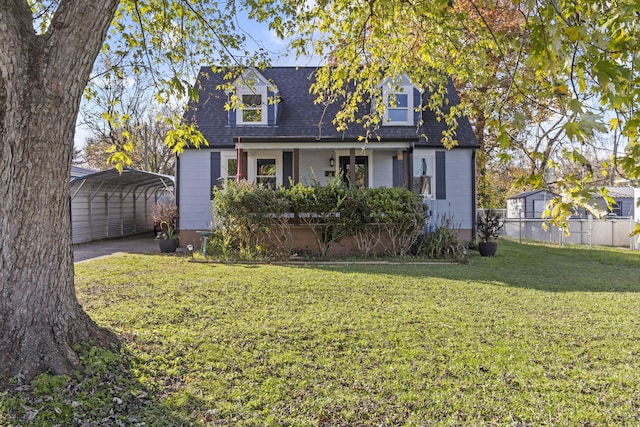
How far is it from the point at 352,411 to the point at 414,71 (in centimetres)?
483

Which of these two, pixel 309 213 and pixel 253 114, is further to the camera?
pixel 253 114

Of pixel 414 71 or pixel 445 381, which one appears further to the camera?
pixel 414 71

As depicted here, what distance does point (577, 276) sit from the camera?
852cm

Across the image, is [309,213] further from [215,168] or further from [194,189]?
[194,189]

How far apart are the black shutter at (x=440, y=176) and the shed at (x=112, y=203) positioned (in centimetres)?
996

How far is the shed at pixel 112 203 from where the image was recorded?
1410 centimetres

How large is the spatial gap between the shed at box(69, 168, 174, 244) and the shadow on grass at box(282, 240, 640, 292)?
950cm

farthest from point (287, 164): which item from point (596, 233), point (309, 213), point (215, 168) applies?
point (596, 233)

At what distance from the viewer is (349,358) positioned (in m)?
3.63

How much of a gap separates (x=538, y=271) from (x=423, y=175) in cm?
502

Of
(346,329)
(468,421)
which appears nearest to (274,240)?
(346,329)

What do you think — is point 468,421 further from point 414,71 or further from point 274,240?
point 274,240

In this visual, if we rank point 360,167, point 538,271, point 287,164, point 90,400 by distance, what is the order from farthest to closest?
point 360,167, point 287,164, point 538,271, point 90,400

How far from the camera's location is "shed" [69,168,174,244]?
1410 centimetres
